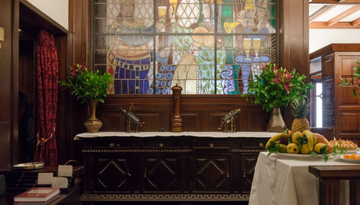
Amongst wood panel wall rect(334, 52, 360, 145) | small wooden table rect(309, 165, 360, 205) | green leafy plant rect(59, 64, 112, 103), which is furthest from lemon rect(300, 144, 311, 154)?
wood panel wall rect(334, 52, 360, 145)

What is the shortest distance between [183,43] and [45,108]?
218 cm

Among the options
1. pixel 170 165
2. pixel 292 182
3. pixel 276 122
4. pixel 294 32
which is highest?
pixel 294 32

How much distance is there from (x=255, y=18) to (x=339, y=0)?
2.02m

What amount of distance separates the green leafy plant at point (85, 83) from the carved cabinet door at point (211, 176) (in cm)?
158

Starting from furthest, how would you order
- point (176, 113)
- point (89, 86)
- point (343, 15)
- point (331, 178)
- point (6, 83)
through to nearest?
point (343, 15) < point (176, 113) < point (89, 86) < point (6, 83) < point (331, 178)

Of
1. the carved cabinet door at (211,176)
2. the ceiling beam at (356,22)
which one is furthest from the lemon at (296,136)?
the ceiling beam at (356,22)

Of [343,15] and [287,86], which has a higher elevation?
[343,15]

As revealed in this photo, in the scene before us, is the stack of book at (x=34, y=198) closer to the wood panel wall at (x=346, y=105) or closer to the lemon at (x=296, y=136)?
the lemon at (x=296, y=136)

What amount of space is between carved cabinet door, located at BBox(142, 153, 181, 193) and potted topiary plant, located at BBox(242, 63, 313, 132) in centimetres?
141

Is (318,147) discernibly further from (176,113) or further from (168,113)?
(168,113)

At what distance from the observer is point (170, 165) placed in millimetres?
4258

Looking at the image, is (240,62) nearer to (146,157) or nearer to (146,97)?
(146,97)

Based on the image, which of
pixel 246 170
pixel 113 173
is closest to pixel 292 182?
pixel 246 170

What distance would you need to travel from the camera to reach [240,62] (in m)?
5.07
